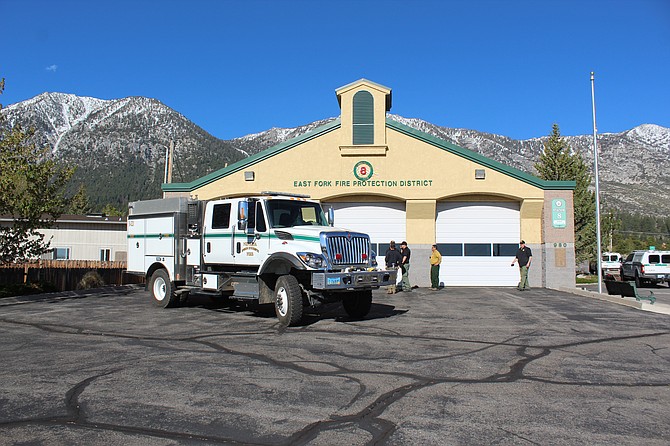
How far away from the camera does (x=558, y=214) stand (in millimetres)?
22438

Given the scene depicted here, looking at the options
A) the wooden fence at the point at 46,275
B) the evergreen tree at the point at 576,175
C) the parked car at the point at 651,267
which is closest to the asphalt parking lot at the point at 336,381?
the wooden fence at the point at 46,275

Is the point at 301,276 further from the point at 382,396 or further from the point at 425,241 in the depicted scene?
the point at 425,241

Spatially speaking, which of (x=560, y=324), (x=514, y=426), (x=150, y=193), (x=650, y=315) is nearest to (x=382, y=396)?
(x=514, y=426)

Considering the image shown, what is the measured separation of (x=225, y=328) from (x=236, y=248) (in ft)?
7.21

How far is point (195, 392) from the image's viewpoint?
6281mm

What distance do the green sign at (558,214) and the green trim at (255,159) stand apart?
363 inches

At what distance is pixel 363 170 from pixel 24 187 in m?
12.2

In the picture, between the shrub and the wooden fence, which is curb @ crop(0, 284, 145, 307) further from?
the shrub

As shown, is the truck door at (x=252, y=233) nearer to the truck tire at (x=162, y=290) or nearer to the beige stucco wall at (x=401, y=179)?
the truck tire at (x=162, y=290)

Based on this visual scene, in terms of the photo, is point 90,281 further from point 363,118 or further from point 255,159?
point 363,118

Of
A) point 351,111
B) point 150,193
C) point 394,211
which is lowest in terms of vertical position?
point 394,211

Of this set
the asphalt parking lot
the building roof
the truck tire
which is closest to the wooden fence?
the building roof

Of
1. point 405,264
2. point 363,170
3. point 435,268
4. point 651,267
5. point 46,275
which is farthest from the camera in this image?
point 651,267

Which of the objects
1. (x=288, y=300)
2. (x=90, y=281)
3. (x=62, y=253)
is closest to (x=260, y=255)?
(x=288, y=300)
